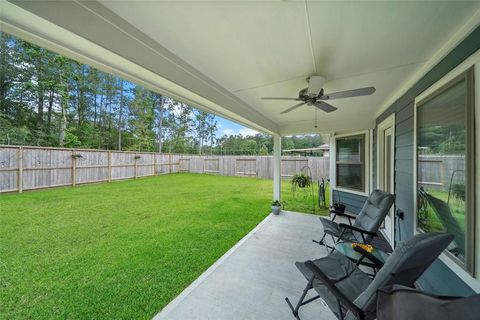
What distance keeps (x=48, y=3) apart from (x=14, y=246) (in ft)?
12.0

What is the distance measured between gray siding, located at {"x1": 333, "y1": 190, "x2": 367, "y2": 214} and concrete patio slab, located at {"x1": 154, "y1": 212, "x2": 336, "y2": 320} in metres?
1.74

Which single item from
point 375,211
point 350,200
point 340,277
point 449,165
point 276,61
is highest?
point 276,61

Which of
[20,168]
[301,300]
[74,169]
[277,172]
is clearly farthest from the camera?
[74,169]

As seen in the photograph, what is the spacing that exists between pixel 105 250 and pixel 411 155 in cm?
435

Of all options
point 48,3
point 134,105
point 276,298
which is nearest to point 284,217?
point 276,298

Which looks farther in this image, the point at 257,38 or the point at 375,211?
the point at 375,211

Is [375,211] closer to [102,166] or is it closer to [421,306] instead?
[421,306]

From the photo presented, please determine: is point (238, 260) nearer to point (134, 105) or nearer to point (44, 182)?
point (44, 182)

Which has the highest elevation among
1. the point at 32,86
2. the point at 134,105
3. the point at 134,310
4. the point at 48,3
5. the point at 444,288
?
the point at 134,105

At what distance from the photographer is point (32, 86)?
729 cm

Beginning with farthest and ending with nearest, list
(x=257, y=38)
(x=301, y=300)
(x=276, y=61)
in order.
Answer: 1. (x=276, y=61)
2. (x=301, y=300)
3. (x=257, y=38)

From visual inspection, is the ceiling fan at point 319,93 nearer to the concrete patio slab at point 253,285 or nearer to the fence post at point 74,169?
the concrete patio slab at point 253,285

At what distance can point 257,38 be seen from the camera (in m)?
1.49

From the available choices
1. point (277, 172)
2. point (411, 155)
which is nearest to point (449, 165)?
point (411, 155)
